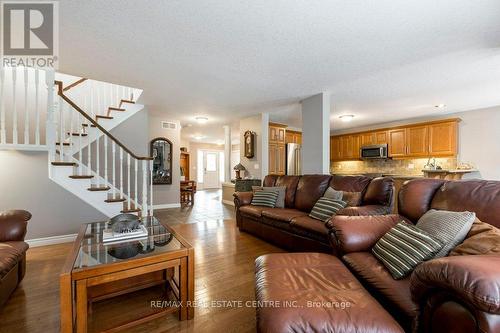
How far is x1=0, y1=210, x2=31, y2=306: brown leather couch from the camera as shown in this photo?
1664 mm

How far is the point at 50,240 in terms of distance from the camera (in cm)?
319

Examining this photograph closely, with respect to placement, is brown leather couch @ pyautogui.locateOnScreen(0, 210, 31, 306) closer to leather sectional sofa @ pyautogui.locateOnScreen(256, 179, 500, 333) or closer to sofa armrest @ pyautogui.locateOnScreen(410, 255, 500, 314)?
leather sectional sofa @ pyautogui.locateOnScreen(256, 179, 500, 333)

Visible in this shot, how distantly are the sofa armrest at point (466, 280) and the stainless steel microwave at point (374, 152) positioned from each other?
5.92m

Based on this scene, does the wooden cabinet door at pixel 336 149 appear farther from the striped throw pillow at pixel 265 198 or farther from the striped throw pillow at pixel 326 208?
the striped throw pillow at pixel 326 208

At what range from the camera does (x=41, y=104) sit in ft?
11.6

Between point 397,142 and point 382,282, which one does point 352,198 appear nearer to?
point 382,282

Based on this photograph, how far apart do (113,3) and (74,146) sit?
2733mm

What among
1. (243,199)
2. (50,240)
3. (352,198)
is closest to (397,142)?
(352,198)

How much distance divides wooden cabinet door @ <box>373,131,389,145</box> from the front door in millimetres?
7441

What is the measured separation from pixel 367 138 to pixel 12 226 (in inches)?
299

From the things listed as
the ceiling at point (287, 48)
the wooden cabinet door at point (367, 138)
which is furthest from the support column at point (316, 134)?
the wooden cabinet door at point (367, 138)

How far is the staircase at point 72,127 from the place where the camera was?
299 cm

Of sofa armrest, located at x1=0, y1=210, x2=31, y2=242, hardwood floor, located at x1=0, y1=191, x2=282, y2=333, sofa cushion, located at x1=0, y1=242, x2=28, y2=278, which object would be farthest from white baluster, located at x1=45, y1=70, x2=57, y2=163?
sofa cushion, located at x1=0, y1=242, x2=28, y2=278

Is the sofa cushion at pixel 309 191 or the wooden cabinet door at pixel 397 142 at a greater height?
the wooden cabinet door at pixel 397 142
